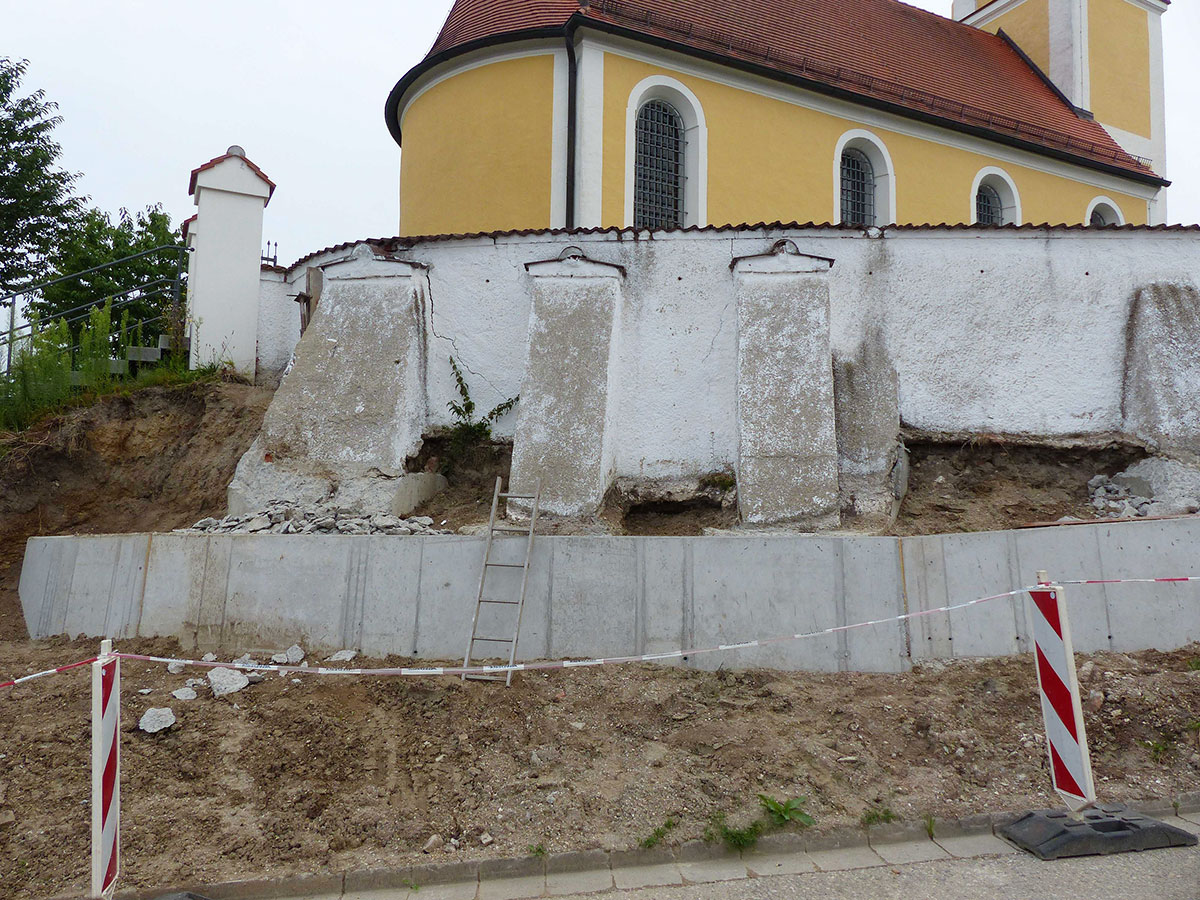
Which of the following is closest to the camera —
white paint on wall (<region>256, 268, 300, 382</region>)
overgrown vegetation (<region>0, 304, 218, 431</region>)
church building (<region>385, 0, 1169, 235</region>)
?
overgrown vegetation (<region>0, 304, 218, 431</region>)

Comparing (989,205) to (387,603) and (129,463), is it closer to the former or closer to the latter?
(387,603)

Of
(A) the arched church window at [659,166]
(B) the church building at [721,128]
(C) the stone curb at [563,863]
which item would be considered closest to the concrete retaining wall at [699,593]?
(C) the stone curb at [563,863]

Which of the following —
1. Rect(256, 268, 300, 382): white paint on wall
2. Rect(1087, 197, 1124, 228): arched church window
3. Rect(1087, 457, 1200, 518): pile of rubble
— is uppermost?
Rect(1087, 197, 1124, 228): arched church window

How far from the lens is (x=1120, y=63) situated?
20.5m

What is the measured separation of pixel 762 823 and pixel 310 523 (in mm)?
4820

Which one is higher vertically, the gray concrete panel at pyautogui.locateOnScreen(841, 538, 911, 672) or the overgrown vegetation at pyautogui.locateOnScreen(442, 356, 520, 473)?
the overgrown vegetation at pyautogui.locateOnScreen(442, 356, 520, 473)

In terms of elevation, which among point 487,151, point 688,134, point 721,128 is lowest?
point 487,151

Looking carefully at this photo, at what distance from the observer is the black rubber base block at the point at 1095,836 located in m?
4.78

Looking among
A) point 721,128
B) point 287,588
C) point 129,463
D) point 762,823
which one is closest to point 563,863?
point 762,823

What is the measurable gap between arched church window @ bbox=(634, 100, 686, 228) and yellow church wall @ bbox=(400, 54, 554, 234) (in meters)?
1.46

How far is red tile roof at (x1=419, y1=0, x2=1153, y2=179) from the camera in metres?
12.9

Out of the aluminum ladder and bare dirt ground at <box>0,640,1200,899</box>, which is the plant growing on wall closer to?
the aluminum ladder

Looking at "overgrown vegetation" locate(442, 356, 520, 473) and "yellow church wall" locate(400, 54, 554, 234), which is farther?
"yellow church wall" locate(400, 54, 554, 234)

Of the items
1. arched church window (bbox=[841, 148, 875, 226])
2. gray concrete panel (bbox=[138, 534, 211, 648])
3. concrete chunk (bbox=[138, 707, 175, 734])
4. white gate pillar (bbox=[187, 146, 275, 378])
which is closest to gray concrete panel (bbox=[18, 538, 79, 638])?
gray concrete panel (bbox=[138, 534, 211, 648])
